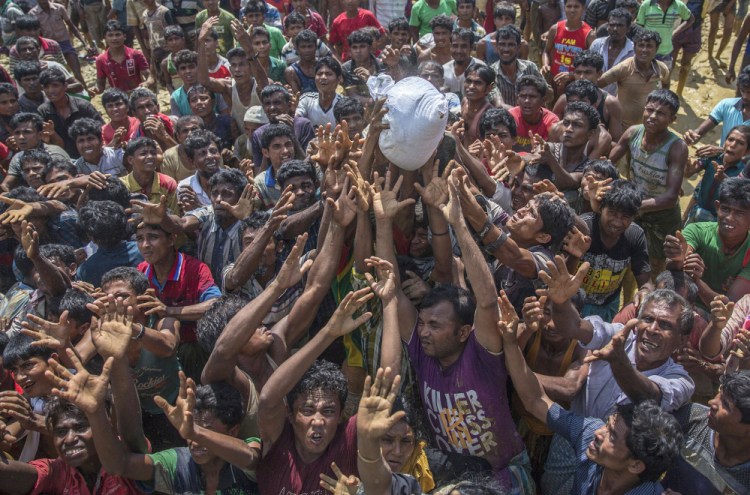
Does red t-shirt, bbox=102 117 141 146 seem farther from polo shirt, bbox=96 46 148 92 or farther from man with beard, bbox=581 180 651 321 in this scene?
man with beard, bbox=581 180 651 321

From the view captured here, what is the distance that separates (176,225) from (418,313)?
2.01m

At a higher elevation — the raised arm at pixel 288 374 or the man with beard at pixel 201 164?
the raised arm at pixel 288 374

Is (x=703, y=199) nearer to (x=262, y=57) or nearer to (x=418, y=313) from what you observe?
(x=418, y=313)

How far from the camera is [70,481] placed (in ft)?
10.5

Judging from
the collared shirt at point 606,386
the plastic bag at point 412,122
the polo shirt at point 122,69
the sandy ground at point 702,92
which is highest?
the plastic bag at point 412,122

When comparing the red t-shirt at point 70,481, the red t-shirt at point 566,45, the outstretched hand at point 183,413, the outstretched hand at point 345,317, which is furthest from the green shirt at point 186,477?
the red t-shirt at point 566,45

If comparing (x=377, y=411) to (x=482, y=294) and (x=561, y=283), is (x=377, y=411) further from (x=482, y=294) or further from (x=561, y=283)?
(x=561, y=283)

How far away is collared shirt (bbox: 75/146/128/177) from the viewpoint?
618cm

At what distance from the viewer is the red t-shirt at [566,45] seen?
8086 mm

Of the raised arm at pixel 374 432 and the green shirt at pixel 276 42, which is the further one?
the green shirt at pixel 276 42

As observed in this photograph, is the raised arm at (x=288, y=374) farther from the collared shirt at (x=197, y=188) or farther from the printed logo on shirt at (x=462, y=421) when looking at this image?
the collared shirt at (x=197, y=188)

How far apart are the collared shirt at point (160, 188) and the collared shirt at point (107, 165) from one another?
0.61m

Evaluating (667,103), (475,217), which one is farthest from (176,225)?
(667,103)

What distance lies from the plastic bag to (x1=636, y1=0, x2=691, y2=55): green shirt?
19.9 feet
